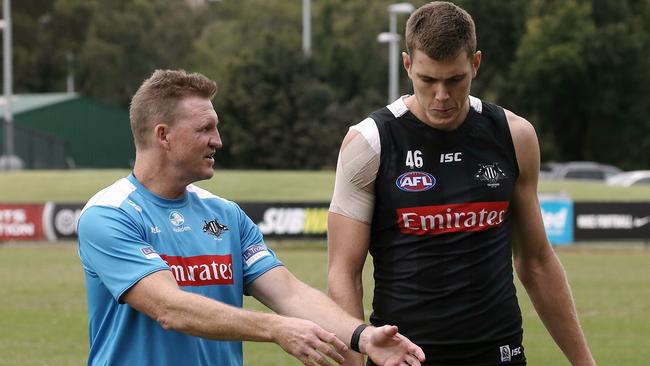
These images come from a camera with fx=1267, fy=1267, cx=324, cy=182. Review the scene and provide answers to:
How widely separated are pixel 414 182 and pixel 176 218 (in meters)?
1.01

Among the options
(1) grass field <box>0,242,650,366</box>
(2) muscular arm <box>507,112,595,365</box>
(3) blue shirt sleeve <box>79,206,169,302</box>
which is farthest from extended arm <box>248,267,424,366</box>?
(1) grass field <box>0,242,650,366</box>

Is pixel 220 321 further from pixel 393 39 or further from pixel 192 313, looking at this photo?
pixel 393 39

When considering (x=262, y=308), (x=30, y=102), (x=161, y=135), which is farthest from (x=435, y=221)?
(x=30, y=102)

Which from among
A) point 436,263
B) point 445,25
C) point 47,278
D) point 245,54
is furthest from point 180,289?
point 245,54

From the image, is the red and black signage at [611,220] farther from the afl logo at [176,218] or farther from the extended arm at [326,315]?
the afl logo at [176,218]

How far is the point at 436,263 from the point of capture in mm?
5277

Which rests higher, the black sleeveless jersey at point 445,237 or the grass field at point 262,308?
the black sleeveless jersey at point 445,237

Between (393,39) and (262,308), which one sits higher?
(393,39)

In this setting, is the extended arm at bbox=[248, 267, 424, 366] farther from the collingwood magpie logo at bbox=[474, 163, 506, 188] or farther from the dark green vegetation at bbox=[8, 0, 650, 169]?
the dark green vegetation at bbox=[8, 0, 650, 169]

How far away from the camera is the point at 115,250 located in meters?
4.80

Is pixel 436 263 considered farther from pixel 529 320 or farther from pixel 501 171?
pixel 529 320

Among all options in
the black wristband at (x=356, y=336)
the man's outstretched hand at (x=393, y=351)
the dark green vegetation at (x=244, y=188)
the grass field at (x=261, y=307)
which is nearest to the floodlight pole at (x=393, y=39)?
the dark green vegetation at (x=244, y=188)

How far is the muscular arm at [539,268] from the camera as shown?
5.53m

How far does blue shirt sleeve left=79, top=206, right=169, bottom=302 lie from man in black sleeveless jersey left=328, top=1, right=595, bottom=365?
3.08 ft
